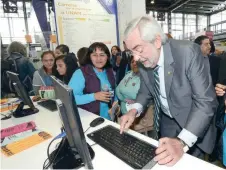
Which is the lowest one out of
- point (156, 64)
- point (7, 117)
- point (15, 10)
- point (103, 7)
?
point (7, 117)

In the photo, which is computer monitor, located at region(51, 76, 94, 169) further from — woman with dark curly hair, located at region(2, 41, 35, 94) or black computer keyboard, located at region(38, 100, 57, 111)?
woman with dark curly hair, located at region(2, 41, 35, 94)

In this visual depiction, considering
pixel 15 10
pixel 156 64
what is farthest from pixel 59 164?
pixel 15 10

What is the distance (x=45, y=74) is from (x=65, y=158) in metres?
1.96

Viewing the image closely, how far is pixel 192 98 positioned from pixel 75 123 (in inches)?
31.6

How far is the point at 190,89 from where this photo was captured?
3.86 feet

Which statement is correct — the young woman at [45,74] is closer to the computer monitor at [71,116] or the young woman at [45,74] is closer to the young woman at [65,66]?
the young woman at [65,66]

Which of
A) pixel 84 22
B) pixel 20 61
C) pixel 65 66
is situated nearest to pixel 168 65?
pixel 65 66

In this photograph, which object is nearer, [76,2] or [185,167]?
[185,167]

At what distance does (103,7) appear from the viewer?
392cm

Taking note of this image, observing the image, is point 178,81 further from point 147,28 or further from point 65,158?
point 65,158

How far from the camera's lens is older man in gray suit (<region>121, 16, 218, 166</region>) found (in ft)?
3.35

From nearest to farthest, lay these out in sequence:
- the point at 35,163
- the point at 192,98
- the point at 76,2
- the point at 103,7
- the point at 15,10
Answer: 1. the point at 35,163
2. the point at 192,98
3. the point at 76,2
4. the point at 103,7
5. the point at 15,10

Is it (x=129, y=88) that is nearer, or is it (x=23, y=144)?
(x=23, y=144)

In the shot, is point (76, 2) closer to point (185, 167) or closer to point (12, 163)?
point (12, 163)
